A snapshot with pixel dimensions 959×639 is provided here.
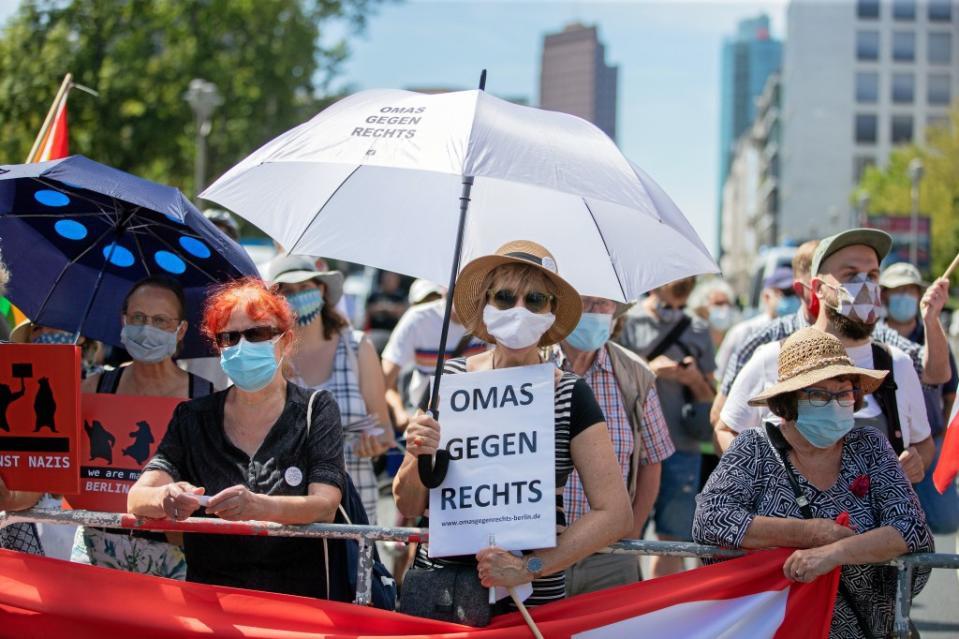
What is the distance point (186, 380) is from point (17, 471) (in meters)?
1.14

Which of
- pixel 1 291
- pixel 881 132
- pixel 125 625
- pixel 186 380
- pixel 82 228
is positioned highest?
pixel 881 132

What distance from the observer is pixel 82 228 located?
212 inches

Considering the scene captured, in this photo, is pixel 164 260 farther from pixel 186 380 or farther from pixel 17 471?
pixel 17 471

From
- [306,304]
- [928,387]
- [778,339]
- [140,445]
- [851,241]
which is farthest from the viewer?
[928,387]

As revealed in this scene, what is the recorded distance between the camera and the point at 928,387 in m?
5.98

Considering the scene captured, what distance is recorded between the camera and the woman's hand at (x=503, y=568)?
345 centimetres

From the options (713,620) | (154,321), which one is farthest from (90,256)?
(713,620)

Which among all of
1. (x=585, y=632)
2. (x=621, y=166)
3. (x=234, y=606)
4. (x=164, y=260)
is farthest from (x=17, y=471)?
(x=621, y=166)

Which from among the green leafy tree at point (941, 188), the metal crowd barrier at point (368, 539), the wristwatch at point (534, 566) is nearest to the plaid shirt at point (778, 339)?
the metal crowd barrier at point (368, 539)

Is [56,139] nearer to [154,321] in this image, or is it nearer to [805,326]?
[154,321]

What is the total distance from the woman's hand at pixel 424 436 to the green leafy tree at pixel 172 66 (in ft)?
93.7

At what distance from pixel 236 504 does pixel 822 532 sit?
1.89 metres

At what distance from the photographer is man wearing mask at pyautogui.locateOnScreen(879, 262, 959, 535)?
5.57 metres

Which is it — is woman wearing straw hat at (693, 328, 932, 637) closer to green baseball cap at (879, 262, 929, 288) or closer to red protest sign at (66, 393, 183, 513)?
red protest sign at (66, 393, 183, 513)
